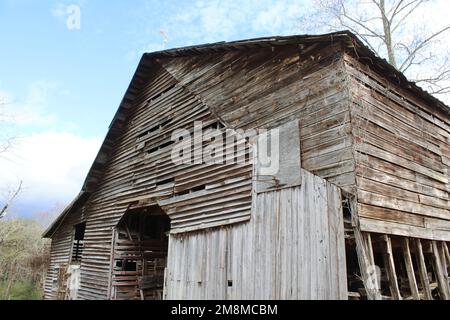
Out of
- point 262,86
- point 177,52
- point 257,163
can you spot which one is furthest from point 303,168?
point 177,52

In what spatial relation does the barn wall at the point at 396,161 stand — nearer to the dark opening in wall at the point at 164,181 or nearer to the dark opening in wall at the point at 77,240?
the dark opening in wall at the point at 164,181

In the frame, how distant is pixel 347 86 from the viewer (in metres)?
6.10

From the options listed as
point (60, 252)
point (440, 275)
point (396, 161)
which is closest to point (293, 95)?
point (396, 161)

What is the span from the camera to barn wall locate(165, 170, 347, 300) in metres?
5.56

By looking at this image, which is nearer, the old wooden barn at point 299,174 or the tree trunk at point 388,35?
the old wooden barn at point 299,174

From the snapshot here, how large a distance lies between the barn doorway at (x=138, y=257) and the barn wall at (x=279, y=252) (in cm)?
389

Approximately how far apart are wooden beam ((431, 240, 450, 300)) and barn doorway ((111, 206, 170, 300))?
7589 mm

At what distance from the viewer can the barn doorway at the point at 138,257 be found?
11.5 m

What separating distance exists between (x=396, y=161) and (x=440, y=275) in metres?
2.51

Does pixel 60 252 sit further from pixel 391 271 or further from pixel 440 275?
pixel 440 275

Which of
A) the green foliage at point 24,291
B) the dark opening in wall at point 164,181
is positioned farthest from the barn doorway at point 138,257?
the green foliage at point 24,291

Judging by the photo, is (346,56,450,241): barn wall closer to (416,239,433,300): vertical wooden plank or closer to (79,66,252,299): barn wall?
(416,239,433,300): vertical wooden plank

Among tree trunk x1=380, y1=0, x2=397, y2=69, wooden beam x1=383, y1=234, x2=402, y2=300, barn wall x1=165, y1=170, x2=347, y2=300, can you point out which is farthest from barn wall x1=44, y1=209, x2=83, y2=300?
tree trunk x1=380, y1=0, x2=397, y2=69

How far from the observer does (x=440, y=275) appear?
6941 mm
